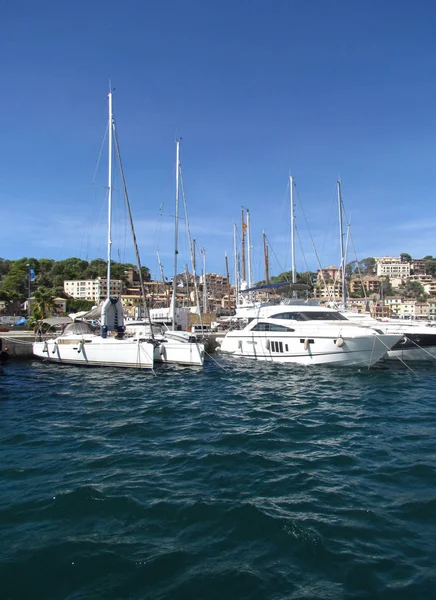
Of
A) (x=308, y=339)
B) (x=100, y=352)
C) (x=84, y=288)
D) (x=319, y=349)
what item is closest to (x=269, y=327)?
(x=308, y=339)

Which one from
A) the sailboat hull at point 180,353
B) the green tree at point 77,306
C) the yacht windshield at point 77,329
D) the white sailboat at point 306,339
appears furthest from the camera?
the green tree at point 77,306

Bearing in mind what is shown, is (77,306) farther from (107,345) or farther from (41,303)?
(107,345)

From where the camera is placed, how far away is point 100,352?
23625mm

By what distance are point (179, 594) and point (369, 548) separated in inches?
101

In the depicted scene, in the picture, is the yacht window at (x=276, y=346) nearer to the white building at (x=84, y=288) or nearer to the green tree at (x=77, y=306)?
the green tree at (x=77, y=306)

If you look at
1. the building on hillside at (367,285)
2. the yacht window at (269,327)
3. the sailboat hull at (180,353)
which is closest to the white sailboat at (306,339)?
the yacht window at (269,327)

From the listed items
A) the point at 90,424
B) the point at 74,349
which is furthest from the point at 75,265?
the point at 90,424

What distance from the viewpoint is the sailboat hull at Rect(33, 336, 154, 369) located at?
74.1 ft

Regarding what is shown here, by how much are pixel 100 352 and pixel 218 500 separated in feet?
58.9

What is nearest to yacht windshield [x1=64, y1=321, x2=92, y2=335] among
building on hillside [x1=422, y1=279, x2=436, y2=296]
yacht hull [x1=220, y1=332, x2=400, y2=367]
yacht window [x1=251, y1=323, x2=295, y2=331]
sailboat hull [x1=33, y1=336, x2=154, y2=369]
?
sailboat hull [x1=33, y1=336, x2=154, y2=369]

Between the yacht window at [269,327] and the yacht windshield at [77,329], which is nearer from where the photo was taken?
the yacht window at [269,327]

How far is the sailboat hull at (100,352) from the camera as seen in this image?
74.1 feet

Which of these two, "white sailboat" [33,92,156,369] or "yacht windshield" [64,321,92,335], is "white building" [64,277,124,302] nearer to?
"yacht windshield" [64,321,92,335]

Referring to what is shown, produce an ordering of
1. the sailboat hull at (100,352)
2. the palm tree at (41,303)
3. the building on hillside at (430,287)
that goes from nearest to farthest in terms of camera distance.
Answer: the sailboat hull at (100,352) < the palm tree at (41,303) < the building on hillside at (430,287)
